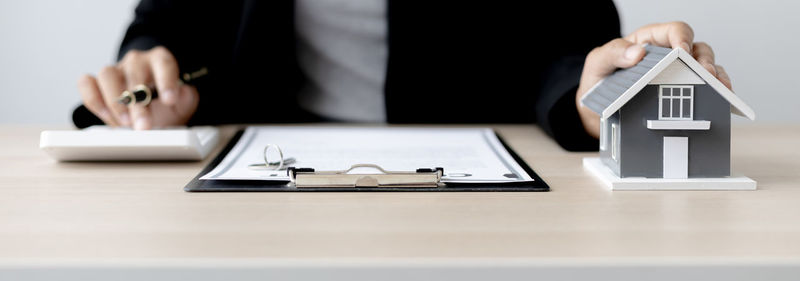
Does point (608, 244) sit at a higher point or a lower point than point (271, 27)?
lower

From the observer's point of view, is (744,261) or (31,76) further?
(31,76)

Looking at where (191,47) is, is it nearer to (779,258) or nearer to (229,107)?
A: (229,107)

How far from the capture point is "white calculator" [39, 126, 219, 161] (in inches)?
31.1

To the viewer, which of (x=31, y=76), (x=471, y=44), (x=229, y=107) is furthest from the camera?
(x=31, y=76)

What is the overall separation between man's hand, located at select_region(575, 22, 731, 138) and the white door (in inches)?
3.5

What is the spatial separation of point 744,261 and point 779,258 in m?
0.02

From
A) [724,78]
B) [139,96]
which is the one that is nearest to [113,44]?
[139,96]

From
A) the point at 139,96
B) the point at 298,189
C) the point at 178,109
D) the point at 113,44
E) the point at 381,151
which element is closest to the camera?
the point at 298,189

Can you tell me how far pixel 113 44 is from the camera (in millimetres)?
2383

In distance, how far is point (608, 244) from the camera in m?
0.46

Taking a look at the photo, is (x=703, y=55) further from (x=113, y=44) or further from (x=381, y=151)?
(x=113, y=44)

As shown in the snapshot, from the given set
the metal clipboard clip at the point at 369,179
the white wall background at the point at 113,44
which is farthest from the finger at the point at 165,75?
the white wall background at the point at 113,44

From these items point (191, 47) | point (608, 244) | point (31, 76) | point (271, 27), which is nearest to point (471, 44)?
point (271, 27)

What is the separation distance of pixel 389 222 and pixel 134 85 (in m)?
0.67
